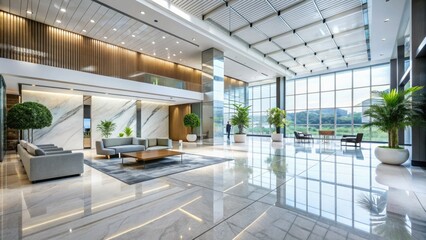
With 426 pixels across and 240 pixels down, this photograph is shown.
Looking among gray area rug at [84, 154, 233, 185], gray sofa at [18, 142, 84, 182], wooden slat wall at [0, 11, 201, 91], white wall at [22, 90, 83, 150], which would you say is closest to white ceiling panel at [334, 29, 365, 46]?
wooden slat wall at [0, 11, 201, 91]

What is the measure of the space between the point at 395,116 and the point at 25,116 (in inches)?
531

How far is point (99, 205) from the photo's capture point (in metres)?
3.21

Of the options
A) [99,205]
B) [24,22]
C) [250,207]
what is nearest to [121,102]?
[24,22]

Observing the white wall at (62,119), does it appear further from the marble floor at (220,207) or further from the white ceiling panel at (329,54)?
the white ceiling panel at (329,54)

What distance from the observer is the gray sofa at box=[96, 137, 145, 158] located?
7.77 meters

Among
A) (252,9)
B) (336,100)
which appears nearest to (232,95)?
(336,100)

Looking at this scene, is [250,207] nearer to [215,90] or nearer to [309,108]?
[215,90]

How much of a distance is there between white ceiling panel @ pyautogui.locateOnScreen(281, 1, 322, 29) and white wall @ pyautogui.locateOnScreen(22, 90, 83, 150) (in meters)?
12.6

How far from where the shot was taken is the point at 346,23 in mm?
9969

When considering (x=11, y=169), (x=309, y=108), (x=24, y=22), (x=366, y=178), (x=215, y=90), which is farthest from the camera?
(x=309, y=108)

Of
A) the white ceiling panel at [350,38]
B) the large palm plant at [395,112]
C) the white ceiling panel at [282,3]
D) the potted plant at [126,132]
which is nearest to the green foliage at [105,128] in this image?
the potted plant at [126,132]

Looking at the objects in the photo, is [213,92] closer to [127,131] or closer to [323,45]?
[127,131]

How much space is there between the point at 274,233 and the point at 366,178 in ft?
12.9

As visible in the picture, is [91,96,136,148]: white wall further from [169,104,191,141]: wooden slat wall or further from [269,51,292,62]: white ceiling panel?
[269,51,292,62]: white ceiling panel
